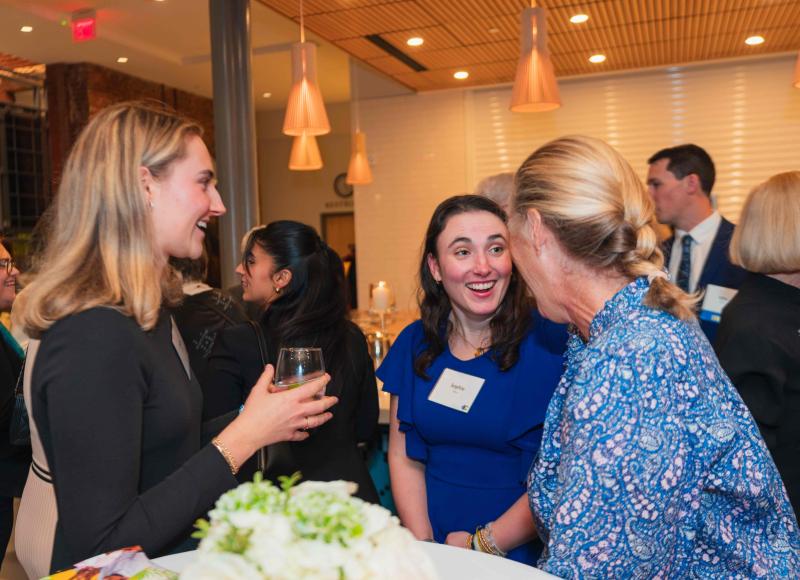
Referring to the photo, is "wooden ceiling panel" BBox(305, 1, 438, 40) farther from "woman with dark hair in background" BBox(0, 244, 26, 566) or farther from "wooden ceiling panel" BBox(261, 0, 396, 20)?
"woman with dark hair in background" BBox(0, 244, 26, 566)

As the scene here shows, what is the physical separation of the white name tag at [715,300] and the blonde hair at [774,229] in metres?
1.26

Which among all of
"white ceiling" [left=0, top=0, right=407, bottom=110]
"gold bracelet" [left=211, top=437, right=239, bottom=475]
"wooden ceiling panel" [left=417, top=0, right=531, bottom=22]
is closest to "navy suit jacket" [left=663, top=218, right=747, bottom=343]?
"wooden ceiling panel" [left=417, top=0, right=531, bottom=22]

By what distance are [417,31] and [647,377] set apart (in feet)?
15.9

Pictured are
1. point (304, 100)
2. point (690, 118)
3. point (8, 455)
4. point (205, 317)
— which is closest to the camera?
point (8, 455)

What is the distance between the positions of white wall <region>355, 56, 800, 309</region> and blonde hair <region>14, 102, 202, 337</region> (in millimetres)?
5036

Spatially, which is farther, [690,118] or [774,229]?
[690,118]

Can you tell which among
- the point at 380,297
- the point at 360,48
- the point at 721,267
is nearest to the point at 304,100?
the point at 380,297

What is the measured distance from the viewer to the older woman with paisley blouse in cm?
120

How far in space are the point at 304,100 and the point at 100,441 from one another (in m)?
3.60

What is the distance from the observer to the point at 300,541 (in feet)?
2.49

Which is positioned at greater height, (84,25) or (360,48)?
(84,25)

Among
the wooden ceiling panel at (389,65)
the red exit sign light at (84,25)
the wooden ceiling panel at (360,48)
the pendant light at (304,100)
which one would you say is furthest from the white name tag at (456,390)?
the red exit sign light at (84,25)

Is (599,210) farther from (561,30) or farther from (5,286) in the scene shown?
(561,30)

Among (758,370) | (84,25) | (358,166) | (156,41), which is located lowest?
(758,370)
